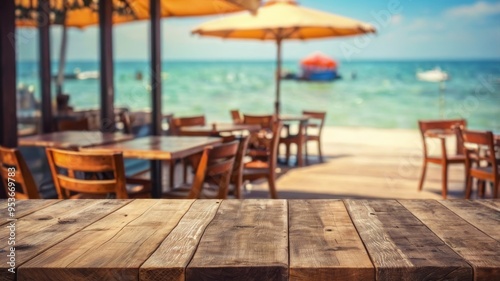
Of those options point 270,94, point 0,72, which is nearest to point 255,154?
point 0,72

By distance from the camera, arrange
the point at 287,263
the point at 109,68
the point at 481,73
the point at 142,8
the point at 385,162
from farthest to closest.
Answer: the point at 481,73
the point at 385,162
the point at 142,8
the point at 109,68
the point at 287,263

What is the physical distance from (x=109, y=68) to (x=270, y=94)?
3354 cm

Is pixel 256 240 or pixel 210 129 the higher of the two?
pixel 256 240

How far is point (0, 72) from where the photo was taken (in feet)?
11.4

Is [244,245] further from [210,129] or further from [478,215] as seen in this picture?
[210,129]

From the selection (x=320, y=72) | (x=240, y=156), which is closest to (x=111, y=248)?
(x=240, y=156)

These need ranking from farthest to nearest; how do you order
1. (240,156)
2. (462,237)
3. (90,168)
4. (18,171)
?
1. (240,156)
2. (18,171)
3. (90,168)
4. (462,237)

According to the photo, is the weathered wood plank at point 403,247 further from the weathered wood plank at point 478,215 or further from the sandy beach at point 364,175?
the sandy beach at point 364,175

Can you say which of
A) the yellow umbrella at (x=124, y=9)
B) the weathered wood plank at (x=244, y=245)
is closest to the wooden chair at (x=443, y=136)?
the yellow umbrella at (x=124, y=9)

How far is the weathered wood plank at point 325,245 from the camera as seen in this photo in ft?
3.76

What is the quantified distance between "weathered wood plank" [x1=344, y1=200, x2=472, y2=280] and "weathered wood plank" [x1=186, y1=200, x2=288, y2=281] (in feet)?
0.61

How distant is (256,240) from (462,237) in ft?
1.54

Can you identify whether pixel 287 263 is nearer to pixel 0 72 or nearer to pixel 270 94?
pixel 0 72

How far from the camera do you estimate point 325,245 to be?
4.32ft
